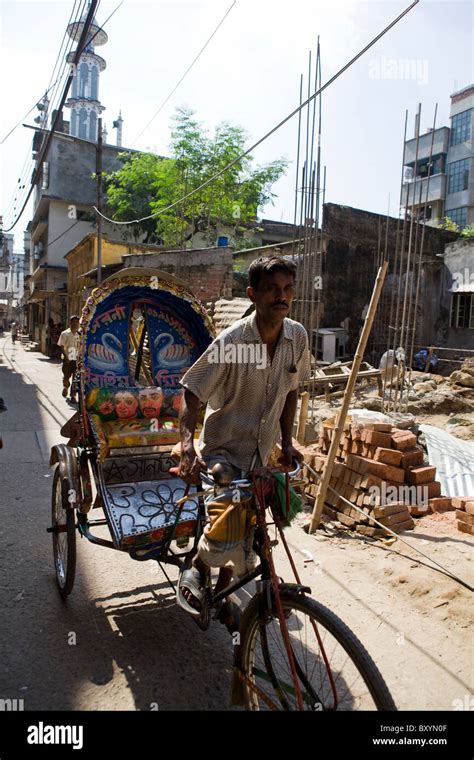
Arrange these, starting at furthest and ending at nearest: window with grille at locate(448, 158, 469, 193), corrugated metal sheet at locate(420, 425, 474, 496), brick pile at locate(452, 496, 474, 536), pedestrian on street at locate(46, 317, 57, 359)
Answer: window with grille at locate(448, 158, 469, 193)
pedestrian on street at locate(46, 317, 57, 359)
corrugated metal sheet at locate(420, 425, 474, 496)
brick pile at locate(452, 496, 474, 536)

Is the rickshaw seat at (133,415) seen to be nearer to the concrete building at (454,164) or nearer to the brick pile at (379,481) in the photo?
the brick pile at (379,481)

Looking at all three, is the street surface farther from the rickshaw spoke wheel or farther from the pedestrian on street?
the pedestrian on street

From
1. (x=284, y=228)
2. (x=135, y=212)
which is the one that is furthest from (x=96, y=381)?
(x=284, y=228)

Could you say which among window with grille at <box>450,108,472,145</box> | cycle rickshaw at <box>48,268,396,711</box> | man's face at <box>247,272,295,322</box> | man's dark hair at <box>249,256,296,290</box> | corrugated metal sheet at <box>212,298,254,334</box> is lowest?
cycle rickshaw at <box>48,268,396,711</box>

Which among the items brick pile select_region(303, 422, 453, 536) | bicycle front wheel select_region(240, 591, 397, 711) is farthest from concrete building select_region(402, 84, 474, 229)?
bicycle front wheel select_region(240, 591, 397, 711)

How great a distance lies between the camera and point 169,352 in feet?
14.1

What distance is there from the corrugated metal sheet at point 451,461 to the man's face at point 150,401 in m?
3.48

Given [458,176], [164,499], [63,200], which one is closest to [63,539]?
[164,499]

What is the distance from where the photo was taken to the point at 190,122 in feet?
75.9

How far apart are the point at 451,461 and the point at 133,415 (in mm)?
4235

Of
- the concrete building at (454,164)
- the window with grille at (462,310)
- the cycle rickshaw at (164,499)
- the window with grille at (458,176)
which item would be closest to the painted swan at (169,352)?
the cycle rickshaw at (164,499)

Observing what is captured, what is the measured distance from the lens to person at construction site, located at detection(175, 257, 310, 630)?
7.55 feet

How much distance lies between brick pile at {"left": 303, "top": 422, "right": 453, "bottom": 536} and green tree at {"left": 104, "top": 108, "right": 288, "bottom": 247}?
18559 mm
